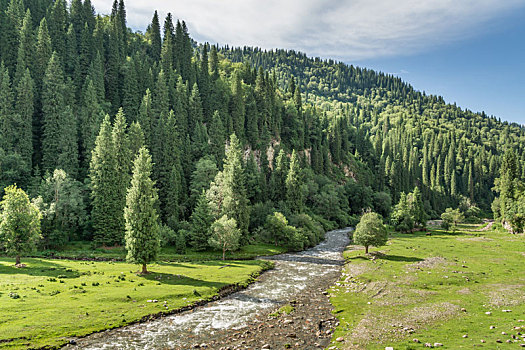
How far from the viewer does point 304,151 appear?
174 meters

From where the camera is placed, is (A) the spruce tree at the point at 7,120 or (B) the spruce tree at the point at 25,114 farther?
(B) the spruce tree at the point at 25,114

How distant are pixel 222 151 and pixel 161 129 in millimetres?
26112

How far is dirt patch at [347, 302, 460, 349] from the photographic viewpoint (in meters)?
30.2

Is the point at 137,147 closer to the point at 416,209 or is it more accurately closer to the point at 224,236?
the point at 224,236

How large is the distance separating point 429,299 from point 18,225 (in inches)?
2711

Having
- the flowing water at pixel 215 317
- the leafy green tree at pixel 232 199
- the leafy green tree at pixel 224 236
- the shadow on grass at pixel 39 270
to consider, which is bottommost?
the flowing water at pixel 215 317

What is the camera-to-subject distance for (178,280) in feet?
166

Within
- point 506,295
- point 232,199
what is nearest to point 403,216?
point 232,199

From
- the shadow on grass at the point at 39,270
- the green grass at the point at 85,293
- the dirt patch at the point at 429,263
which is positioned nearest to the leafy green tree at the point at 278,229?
the green grass at the point at 85,293

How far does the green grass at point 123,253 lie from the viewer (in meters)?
64.6

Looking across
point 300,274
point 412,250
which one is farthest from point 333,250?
point 300,274

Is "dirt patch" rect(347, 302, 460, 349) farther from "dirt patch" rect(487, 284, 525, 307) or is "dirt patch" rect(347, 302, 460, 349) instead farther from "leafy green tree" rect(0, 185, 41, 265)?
"leafy green tree" rect(0, 185, 41, 265)

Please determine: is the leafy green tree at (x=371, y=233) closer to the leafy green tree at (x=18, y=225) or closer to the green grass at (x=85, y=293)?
the green grass at (x=85, y=293)

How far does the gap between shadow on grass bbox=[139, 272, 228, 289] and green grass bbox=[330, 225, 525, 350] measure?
19.3 m
